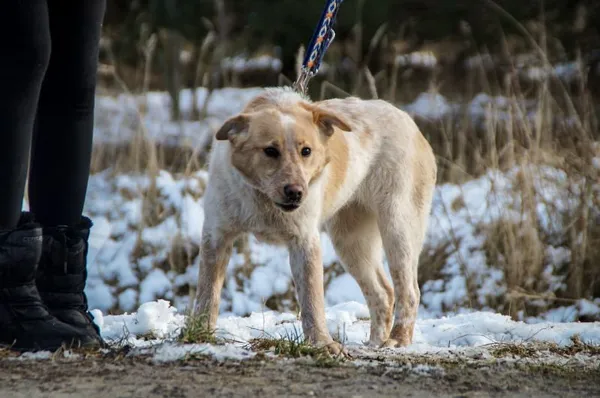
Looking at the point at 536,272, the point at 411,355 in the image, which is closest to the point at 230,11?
the point at 536,272

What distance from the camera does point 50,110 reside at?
3031mm

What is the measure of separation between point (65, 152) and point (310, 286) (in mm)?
1049

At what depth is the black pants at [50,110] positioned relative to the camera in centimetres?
278

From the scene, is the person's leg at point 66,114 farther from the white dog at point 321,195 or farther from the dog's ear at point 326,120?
the dog's ear at point 326,120

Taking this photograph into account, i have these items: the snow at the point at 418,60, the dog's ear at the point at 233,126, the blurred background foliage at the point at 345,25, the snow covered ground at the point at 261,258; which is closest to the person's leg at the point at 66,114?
the dog's ear at the point at 233,126

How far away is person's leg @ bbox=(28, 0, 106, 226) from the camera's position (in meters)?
2.99

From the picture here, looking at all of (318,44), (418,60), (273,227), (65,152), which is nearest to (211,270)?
(273,227)

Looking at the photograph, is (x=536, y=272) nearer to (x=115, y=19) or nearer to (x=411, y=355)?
(x=411, y=355)

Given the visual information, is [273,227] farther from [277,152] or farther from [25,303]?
[25,303]

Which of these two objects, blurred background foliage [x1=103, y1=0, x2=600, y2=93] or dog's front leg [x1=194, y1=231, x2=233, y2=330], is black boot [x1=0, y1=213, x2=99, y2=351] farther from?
blurred background foliage [x1=103, y1=0, x2=600, y2=93]

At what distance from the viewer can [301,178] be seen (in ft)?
10.9

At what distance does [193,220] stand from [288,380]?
371 centimetres

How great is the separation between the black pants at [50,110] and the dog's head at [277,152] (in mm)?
544

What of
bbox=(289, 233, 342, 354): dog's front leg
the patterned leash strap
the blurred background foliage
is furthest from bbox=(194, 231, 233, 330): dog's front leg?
the blurred background foliage
